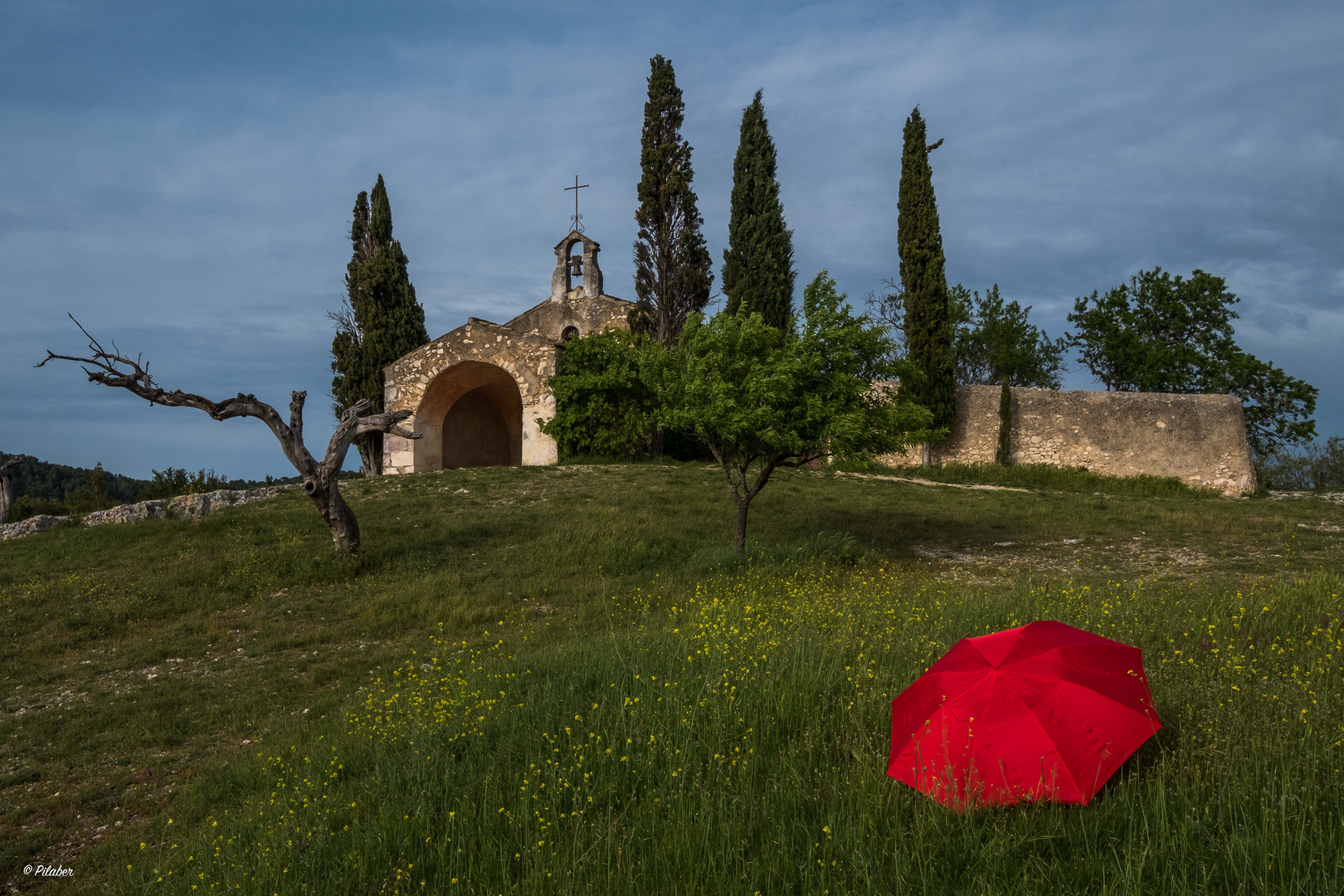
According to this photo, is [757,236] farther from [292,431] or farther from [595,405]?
[292,431]

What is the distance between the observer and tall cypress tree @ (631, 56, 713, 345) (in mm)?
26625

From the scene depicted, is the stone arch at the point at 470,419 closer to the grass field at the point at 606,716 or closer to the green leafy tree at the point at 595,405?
the green leafy tree at the point at 595,405

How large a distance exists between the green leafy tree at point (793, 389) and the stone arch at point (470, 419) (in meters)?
12.7

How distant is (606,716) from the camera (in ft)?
18.1

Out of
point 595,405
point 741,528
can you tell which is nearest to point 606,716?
point 741,528

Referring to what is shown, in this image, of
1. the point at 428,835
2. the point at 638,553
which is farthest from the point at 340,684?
the point at 638,553

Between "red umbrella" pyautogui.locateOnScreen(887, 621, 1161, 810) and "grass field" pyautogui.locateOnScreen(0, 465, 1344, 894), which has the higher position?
"red umbrella" pyautogui.locateOnScreen(887, 621, 1161, 810)

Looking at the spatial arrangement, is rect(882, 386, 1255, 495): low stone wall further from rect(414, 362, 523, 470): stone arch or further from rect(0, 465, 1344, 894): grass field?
rect(414, 362, 523, 470): stone arch

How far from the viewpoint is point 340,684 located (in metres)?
8.36

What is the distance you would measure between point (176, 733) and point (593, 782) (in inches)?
200

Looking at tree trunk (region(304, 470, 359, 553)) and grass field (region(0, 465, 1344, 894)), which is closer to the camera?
grass field (region(0, 465, 1344, 894))

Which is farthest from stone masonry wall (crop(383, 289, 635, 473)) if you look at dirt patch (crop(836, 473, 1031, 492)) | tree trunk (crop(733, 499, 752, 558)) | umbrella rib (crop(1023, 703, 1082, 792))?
umbrella rib (crop(1023, 703, 1082, 792))

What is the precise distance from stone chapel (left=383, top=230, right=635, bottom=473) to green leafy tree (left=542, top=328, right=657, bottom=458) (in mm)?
472

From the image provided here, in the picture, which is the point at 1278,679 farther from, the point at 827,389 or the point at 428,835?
the point at 827,389
